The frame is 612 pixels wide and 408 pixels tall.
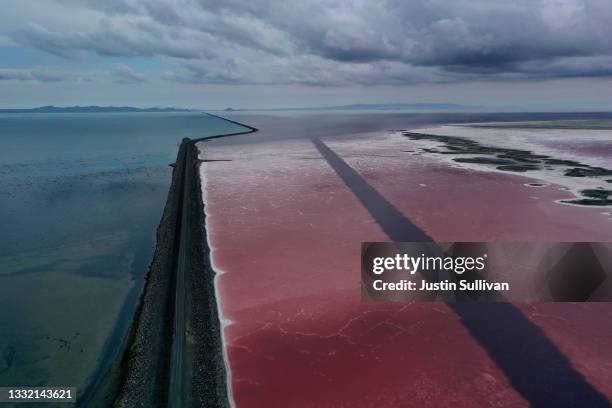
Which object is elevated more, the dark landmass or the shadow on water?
the dark landmass

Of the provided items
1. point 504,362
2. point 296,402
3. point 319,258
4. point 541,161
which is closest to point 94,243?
point 319,258

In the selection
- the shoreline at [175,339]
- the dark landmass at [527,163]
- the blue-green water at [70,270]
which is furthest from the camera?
the dark landmass at [527,163]

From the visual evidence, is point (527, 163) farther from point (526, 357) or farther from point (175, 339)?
point (175, 339)

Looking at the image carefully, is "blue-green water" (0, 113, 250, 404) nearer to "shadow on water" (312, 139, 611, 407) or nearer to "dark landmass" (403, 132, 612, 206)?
"shadow on water" (312, 139, 611, 407)

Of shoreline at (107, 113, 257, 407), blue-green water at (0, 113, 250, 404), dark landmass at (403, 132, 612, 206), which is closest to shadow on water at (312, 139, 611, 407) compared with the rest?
shoreline at (107, 113, 257, 407)

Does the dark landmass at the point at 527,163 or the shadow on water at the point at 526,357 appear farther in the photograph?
the dark landmass at the point at 527,163

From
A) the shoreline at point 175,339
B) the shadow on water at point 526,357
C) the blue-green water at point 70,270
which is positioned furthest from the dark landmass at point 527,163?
the blue-green water at point 70,270

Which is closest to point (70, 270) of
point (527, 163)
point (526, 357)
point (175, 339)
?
point (175, 339)

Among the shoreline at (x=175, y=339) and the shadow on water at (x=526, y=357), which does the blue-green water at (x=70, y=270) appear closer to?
the shoreline at (x=175, y=339)

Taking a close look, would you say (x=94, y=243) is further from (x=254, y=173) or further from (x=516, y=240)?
(x=516, y=240)
